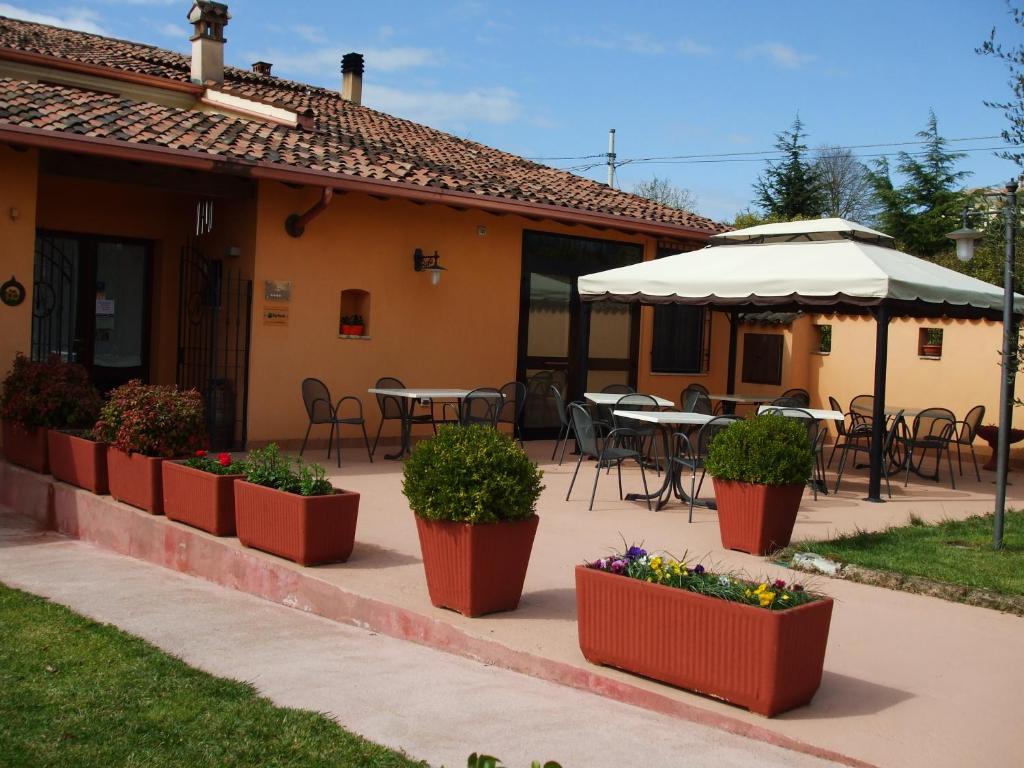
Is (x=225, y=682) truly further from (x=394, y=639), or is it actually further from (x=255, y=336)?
(x=255, y=336)

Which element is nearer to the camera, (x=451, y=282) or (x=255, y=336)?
(x=255, y=336)

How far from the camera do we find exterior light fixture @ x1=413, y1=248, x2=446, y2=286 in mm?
11773

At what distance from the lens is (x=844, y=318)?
50.9 ft

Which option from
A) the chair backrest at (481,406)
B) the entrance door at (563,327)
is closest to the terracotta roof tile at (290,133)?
the entrance door at (563,327)

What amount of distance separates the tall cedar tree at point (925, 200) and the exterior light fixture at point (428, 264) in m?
16.9

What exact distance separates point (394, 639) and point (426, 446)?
0.97 m

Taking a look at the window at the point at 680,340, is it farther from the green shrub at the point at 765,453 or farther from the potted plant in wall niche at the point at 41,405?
the potted plant in wall niche at the point at 41,405

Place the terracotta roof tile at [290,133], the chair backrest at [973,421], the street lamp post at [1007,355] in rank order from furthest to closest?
1. the chair backrest at [973,421]
2. the terracotta roof tile at [290,133]
3. the street lamp post at [1007,355]

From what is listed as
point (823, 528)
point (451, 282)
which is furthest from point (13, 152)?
point (823, 528)

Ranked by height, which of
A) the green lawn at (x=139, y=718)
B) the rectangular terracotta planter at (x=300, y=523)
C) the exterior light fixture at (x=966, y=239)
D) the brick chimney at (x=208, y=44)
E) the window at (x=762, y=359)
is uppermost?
the brick chimney at (x=208, y=44)

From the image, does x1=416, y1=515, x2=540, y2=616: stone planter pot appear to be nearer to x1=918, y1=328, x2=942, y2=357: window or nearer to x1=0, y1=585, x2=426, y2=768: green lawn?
x1=0, y1=585, x2=426, y2=768: green lawn

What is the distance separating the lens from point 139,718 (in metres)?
3.85

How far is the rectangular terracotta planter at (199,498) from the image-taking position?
6492mm

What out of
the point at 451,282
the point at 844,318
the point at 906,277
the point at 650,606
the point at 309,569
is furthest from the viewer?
the point at 844,318
